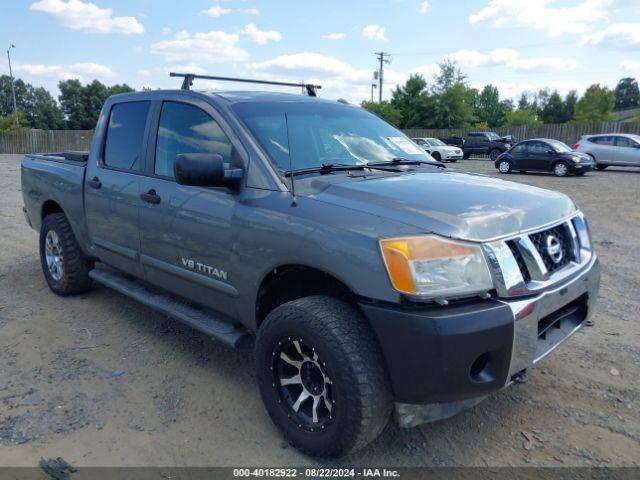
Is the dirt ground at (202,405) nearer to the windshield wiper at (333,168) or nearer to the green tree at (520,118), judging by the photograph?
the windshield wiper at (333,168)

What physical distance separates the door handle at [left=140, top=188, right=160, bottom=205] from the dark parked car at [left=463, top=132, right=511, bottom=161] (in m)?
28.9

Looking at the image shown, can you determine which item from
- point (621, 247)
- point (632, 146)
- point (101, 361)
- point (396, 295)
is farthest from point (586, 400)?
point (632, 146)

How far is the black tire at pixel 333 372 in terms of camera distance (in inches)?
96.7

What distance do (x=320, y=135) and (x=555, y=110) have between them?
92.1 metres

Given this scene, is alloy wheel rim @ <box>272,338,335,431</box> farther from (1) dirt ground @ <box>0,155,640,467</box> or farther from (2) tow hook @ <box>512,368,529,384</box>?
(2) tow hook @ <box>512,368,529,384</box>

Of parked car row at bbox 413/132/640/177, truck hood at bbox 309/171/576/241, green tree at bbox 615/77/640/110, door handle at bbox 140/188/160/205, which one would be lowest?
A: parked car row at bbox 413/132/640/177

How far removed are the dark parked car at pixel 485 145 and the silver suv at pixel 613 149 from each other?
312 inches

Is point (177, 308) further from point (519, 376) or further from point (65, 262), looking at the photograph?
point (519, 376)

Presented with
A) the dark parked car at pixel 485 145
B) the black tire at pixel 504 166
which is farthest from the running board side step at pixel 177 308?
the dark parked car at pixel 485 145

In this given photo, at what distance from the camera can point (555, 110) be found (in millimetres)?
85312

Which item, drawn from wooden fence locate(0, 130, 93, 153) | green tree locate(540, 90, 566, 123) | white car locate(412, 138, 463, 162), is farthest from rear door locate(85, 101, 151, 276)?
green tree locate(540, 90, 566, 123)

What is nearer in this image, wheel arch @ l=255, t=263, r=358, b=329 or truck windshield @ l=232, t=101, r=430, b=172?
wheel arch @ l=255, t=263, r=358, b=329

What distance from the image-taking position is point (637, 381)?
3500mm

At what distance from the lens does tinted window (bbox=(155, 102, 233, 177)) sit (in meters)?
3.44
